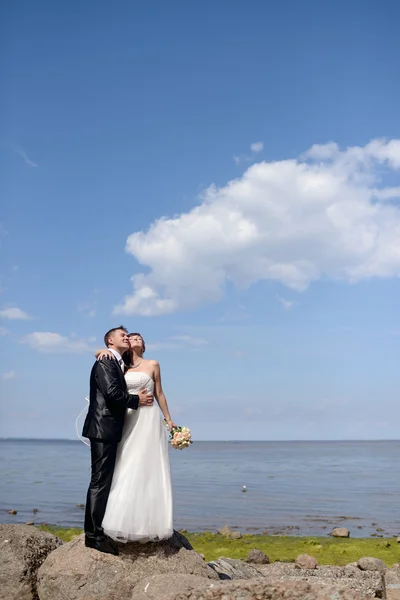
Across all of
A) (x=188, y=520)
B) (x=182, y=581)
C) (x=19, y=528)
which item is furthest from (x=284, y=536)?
(x=182, y=581)

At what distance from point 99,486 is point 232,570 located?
11.8 feet

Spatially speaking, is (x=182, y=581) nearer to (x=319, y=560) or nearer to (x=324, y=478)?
(x=319, y=560)

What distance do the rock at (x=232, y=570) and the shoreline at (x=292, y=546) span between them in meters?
5.45

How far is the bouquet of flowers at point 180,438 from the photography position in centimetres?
964

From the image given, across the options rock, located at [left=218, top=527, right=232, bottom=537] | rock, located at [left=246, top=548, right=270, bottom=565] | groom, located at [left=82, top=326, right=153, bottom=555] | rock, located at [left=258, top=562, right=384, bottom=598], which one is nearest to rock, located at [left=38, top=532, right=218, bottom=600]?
groom, located at [left=82, top=326, right=153, bottom=555]

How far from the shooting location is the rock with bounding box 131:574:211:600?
682cm

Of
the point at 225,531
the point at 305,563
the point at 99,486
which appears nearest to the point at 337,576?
the point at 305,563

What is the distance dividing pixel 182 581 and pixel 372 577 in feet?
19.0

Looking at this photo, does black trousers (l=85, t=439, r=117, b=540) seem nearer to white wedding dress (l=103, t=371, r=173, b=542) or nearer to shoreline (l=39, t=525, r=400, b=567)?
white wedding dress (l=103, t=371, r=173, b=542)

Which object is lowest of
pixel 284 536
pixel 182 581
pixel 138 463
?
pixel 284 536

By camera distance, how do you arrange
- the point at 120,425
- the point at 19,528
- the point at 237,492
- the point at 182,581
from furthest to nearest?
the point at 237,492, the point at 19,528, the point at 120,425, the point at 182,581

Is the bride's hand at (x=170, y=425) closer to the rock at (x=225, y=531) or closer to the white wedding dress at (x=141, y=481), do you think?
the white wedding dress at (x=141, y=481)

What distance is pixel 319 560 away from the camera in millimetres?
17547

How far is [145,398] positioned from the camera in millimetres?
9398
